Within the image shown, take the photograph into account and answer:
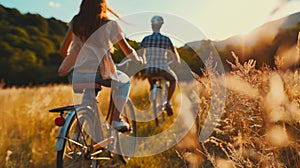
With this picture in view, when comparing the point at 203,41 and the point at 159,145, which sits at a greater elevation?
the point at 203,41

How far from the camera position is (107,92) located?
7.44 meters

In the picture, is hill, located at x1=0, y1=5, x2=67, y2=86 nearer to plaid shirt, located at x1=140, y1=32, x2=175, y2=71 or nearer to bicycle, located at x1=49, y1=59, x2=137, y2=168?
plaid shirt, located at x1=140, y1=32, x2=175, y2=71

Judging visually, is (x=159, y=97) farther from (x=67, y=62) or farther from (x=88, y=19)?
(x=88, y=19)

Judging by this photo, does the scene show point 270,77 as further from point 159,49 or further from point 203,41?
point 159,49

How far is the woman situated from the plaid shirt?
128 inches

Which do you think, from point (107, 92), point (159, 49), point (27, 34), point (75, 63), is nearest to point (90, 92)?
point (75, 63)

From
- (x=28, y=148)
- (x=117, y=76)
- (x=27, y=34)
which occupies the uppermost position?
(x=27, y=34)

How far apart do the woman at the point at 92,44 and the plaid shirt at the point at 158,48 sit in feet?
10.7

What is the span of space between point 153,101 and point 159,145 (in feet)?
6.67

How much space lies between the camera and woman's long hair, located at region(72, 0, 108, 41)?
333 centimetres

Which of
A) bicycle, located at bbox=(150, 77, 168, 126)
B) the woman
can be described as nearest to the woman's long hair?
the woman

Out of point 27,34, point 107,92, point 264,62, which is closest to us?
point 264,62

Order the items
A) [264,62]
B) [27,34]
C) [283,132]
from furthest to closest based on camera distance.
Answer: [27,34], [264,62], [283,132]

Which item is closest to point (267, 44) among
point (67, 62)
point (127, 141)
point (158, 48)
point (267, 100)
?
point (267, 100)
